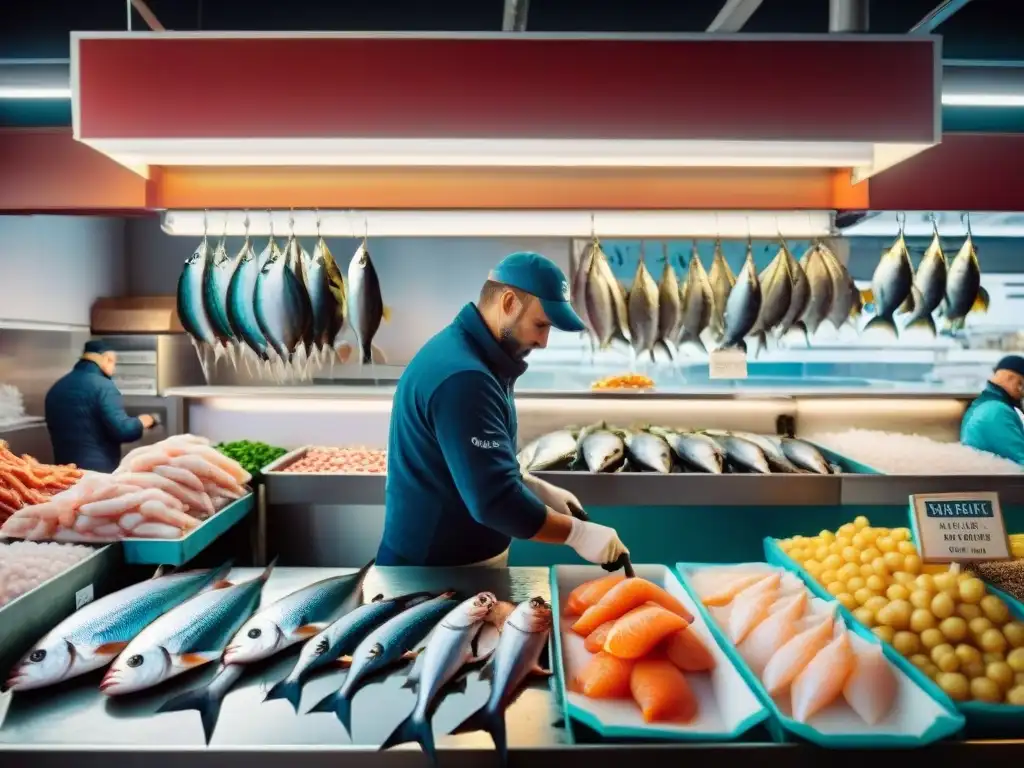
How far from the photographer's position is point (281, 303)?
3018mm

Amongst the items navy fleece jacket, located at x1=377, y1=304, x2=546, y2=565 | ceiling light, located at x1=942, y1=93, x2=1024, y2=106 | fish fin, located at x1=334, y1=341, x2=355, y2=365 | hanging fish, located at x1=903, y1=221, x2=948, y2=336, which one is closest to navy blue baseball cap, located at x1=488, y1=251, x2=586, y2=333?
navy fleece jacket, located at x1=377, y1=304, x2=546, y2=565

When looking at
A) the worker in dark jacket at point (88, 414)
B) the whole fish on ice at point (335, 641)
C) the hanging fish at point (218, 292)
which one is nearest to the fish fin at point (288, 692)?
the whole fish on ice at point (335, 641)

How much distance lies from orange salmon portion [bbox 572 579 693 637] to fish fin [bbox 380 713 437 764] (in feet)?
1.83

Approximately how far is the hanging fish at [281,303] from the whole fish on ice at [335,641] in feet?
5.11

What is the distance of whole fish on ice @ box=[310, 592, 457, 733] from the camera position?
146 cm

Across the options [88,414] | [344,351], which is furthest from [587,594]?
[344,351]

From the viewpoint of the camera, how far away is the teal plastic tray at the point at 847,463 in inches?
161

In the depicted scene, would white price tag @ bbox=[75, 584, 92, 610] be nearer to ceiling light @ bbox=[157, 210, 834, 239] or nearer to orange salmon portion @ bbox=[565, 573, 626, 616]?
orange salmon portion @ bbox=[565, 573, 626, 616]

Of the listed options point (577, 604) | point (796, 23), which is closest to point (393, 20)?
point (796, 23)

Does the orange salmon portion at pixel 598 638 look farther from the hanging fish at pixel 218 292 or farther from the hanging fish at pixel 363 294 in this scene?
the hanging fish at pixel 218 292

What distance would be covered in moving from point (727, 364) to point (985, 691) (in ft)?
10.3

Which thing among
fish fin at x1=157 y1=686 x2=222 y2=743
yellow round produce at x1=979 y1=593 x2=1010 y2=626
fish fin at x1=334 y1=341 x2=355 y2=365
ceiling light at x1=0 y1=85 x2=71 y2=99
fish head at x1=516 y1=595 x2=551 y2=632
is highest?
ceiling light at x1=0 y1=85 x2=71 y2=99

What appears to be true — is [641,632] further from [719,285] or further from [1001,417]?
[1001,417]

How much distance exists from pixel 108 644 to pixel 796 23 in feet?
19.4
